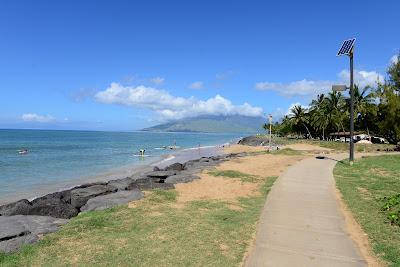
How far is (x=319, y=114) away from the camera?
7562 centimetres

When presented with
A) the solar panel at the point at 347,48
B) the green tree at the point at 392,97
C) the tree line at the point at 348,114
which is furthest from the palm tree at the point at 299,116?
the solar panel at the point at 347,48

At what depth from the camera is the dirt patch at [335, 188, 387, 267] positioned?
6.71 meters

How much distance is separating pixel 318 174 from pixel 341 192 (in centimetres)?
520

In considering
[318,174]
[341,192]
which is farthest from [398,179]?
[341,192]

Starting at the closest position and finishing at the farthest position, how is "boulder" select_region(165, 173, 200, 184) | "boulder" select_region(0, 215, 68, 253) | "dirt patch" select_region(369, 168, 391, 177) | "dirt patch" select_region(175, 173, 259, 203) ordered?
1. "boulder" select_region(0, 215, 68, 253)
2. "dirt patch" select_region(175, 173, 259, 203)
3. "boulder" select_region(165, 173, 200, 184)
4. "dirt patch" select_region(369, 168, 391, 177)

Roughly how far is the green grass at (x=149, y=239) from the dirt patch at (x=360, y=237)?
205cm

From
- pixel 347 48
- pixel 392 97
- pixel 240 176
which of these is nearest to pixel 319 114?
pixel 392 97

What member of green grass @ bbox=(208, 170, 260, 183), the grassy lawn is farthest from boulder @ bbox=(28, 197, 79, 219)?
green grass @ bbox=(208, 170, 260, 183)

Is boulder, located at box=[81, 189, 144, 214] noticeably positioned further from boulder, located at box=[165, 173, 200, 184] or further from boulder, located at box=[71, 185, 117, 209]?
boulder, located at box=[165, 173, 200, 184]

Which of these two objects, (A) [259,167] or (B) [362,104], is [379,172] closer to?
(A) [259,167]

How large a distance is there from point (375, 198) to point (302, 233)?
5784mm

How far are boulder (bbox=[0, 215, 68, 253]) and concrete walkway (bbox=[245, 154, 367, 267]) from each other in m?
4.14

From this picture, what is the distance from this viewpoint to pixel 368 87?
65.6 metres

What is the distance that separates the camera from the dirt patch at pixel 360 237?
6.71 metres
